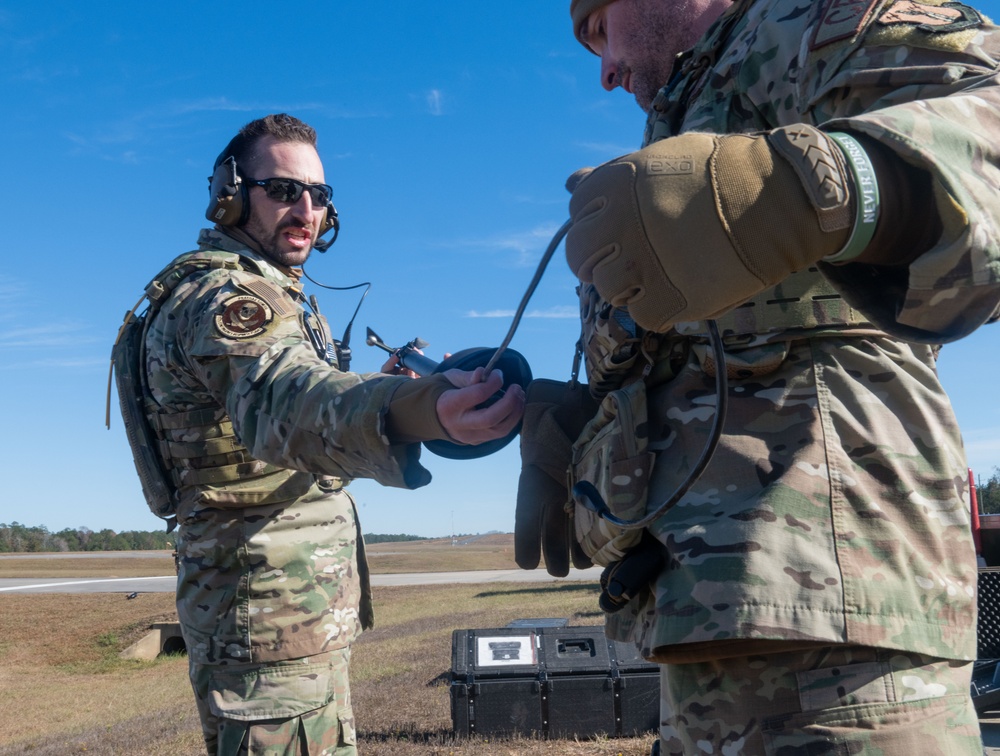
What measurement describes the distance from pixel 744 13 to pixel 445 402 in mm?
1113

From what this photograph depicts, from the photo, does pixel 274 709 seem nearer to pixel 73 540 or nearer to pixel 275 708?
pixel 275 708

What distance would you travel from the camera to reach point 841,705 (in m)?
1.59

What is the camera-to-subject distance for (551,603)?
1992 cm

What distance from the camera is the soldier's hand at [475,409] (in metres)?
2.17

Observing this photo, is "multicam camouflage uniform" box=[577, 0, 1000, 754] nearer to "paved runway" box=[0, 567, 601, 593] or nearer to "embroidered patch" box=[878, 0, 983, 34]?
"embroidered patch" box=[878, 0, 983, 34]

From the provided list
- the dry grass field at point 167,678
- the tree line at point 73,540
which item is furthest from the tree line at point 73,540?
the dry grass field at point 167,678

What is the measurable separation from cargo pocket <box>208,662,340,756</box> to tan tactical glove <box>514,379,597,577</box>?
156 centimetres

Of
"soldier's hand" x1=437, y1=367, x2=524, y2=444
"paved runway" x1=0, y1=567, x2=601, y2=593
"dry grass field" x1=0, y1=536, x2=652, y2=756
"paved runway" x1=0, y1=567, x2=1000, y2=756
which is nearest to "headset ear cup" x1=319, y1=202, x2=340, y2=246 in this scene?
"soldier's hand" x1=437, y1=367, x2=524, y2=444

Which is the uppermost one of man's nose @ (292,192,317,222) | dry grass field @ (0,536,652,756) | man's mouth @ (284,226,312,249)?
man's nose @ (292,192,317,222)

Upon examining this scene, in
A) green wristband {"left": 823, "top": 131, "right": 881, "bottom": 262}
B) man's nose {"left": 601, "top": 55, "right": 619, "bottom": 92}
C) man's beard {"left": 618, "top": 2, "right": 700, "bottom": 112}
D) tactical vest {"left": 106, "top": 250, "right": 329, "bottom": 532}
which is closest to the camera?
green wristband {"left": 823, "top": 131, "right": 881, "bottom": 262}

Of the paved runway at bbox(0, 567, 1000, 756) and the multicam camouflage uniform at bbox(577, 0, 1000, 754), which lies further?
the paved runway at bbox(0, 567, 1000, 756)

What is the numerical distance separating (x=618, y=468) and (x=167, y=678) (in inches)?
547

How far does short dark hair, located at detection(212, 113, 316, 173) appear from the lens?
4.25 m

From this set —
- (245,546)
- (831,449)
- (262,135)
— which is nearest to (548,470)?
(831,449)
